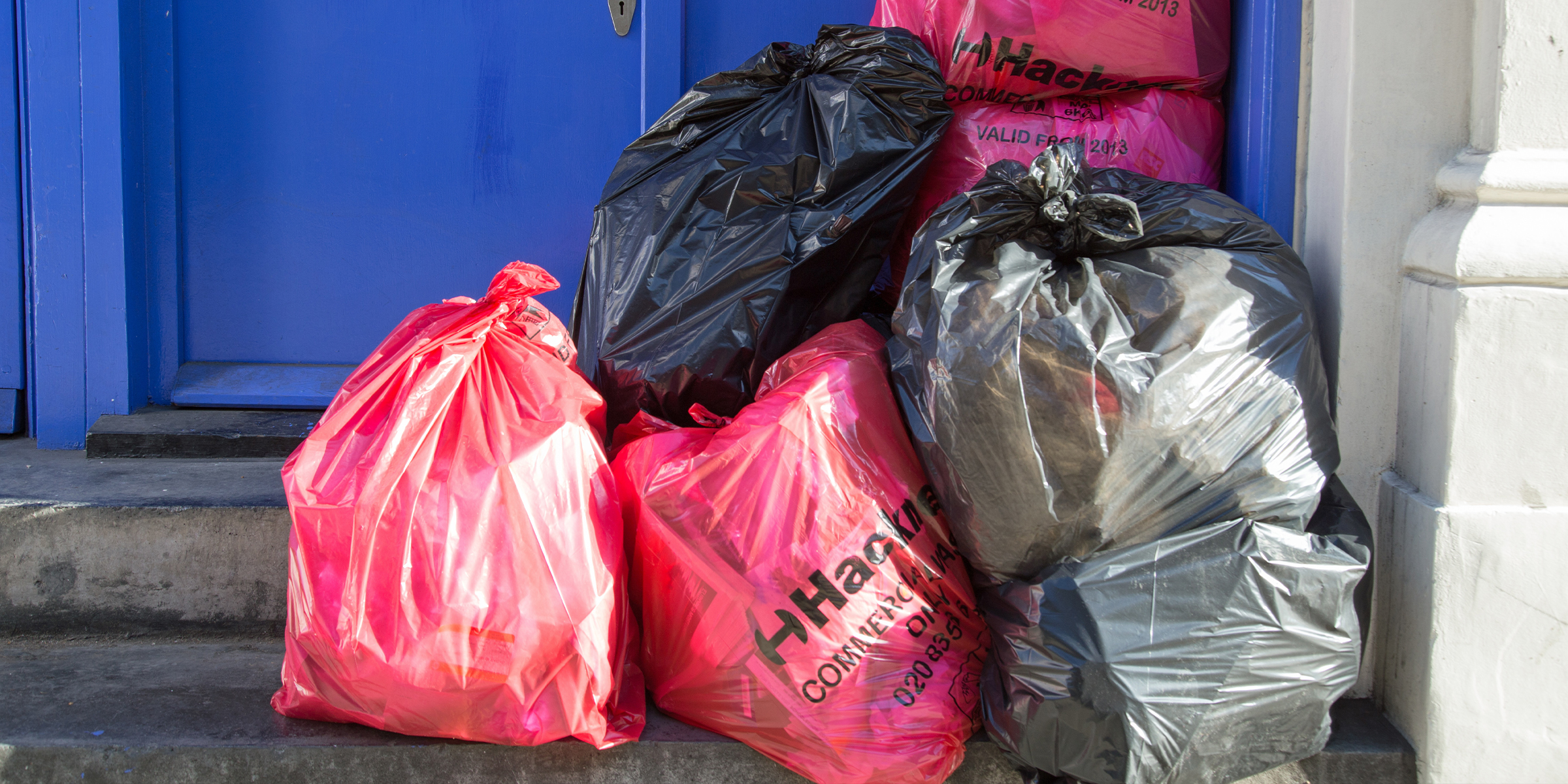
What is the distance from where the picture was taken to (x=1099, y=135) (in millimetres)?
2037

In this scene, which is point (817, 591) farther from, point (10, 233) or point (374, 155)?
point (10, 233)

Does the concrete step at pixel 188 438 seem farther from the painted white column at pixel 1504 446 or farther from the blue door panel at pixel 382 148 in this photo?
the painted white column at pixel 1504 446

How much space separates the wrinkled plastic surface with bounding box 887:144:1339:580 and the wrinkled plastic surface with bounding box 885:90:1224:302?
468mm

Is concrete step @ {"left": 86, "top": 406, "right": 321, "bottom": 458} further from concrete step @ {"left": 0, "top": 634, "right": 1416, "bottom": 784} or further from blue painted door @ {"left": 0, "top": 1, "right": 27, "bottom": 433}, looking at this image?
concrete step @ {"left": 0, "top": 634, "right": 1416, "bottom": 784}

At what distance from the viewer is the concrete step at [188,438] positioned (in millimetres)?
2320

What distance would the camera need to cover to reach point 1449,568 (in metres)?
1.54

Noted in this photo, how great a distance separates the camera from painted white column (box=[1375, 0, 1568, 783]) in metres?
1.52

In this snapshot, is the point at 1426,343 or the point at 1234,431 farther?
the point at 1426,343

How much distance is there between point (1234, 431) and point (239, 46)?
254cm

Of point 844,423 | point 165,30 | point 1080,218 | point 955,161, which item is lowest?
point 844,423

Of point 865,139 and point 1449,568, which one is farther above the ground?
point 865,139

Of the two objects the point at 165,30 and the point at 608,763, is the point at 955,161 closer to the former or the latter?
the point at 608,763

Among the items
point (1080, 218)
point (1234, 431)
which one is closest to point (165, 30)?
point (1080, 218)

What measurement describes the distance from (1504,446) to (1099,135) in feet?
3.19
